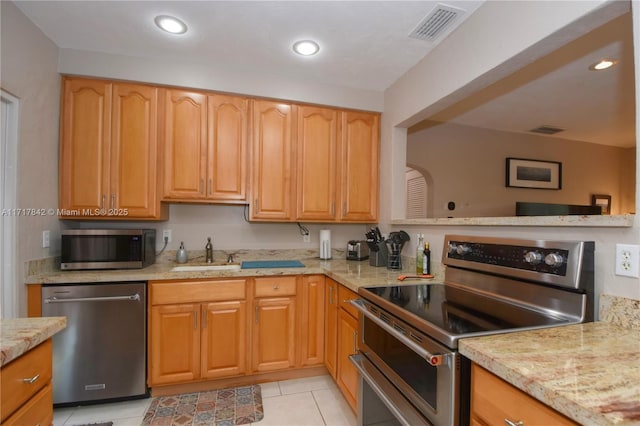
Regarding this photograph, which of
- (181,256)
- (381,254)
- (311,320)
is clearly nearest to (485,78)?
(381,254)

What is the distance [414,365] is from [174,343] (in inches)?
66.6

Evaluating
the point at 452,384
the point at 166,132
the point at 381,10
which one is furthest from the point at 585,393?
the point at 166,132

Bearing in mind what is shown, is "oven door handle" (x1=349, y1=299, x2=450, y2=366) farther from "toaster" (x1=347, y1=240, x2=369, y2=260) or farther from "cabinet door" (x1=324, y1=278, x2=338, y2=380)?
"toaster" (x1=347, y1=240, x2=369, y2=260)

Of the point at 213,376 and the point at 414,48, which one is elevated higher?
the point at 414,48

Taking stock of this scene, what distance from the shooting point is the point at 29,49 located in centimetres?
186

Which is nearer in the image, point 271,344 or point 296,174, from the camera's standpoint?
point 271,344

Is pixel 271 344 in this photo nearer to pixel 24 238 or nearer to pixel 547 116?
pixel 24 238

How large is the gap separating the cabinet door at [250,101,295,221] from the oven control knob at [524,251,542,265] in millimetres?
1752

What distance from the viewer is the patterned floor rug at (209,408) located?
1.86 metres

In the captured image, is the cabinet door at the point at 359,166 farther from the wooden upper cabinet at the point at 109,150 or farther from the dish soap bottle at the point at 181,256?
the wooden upper cabinet at the point at 109,150

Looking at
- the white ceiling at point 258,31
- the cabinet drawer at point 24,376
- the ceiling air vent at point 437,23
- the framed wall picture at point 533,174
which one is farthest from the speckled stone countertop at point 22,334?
the framed wall picture at point 533,174

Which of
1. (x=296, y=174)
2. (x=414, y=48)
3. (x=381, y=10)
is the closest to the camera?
(x=381, y=10)

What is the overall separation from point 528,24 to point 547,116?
8.53 feet

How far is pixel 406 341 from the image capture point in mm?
1177
